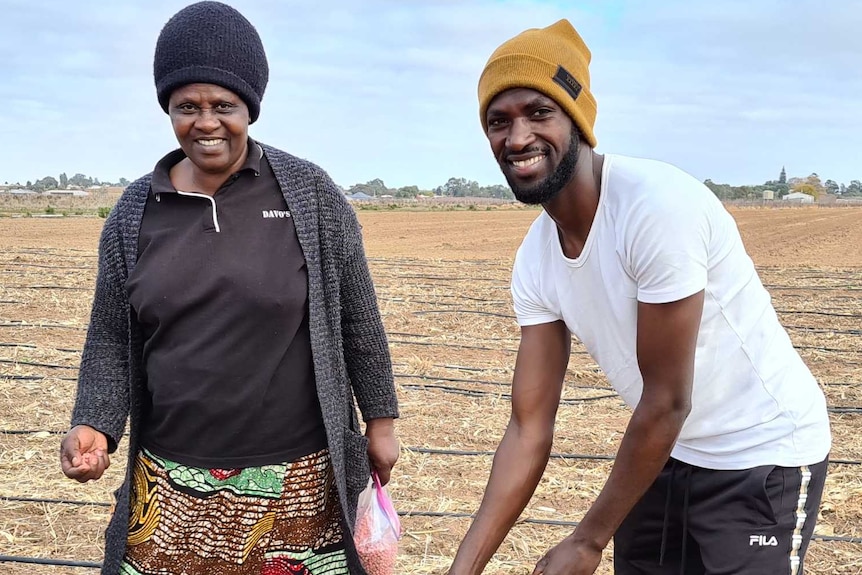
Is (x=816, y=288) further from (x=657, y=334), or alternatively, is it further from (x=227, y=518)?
(x=227, y=518)

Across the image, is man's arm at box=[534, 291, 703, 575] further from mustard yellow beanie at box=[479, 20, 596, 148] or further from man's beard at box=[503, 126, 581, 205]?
mustard yellow beanie at box=[479, 20, 596, 148]

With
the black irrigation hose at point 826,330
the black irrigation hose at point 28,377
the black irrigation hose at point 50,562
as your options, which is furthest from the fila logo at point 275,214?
the black irrigation hose at point 826,330

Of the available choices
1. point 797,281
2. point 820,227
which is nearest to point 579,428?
point 797,281

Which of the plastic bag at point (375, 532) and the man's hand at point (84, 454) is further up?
the man's hand at point (84, 454)

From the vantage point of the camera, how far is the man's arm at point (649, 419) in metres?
1.63

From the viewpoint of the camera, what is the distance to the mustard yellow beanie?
66.1 inches

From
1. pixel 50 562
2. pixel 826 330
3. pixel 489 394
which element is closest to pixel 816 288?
pixel 826 330

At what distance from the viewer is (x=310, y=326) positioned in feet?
6.40

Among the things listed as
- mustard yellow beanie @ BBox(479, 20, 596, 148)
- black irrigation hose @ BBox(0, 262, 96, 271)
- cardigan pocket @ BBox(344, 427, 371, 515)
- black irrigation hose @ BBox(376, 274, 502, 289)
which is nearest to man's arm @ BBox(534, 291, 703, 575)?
mustard yellow beanie @ BBox(479, 20, 596, 148)

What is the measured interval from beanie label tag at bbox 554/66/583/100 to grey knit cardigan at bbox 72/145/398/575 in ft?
2.13

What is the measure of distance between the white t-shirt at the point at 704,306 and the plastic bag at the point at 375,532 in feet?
2.31

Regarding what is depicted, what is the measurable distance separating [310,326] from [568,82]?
2.62ft

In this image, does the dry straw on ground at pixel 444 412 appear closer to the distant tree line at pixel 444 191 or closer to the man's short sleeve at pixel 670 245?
the man's short sleeve at pixel 670 245

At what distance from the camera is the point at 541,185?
1.74m
